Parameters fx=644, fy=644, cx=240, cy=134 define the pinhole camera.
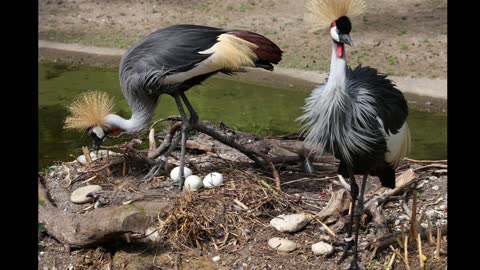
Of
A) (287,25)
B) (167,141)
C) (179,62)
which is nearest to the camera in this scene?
(179,62)

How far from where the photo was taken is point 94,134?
3.99 metres

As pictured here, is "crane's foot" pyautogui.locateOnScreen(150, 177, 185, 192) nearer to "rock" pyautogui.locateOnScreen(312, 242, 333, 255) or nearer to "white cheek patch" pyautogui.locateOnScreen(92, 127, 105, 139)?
"white cheek patch" pyautogui.locateOnScreen(92, 127, 105, 139)

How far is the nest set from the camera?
332 cm

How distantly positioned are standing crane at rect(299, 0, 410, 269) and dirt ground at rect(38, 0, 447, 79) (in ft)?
12.1

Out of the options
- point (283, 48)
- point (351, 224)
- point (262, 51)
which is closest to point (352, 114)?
point (351, 224)

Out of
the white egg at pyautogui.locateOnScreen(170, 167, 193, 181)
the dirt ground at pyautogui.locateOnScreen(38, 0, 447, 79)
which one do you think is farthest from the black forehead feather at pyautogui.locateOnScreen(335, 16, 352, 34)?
the dirt ground at pyautogui.locateOnScreen(38, 0, 447, 79)

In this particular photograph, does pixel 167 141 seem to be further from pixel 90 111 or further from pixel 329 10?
pixel 329 10

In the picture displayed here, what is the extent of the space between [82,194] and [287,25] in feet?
16.9

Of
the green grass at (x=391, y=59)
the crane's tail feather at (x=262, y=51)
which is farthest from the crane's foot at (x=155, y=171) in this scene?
the green grass at (x=391, y=59)

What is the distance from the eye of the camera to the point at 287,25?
8.37 metres

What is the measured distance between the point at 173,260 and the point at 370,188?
1.39 m

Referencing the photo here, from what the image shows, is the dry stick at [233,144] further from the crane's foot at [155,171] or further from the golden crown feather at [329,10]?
the golden crown feather at [329,10]

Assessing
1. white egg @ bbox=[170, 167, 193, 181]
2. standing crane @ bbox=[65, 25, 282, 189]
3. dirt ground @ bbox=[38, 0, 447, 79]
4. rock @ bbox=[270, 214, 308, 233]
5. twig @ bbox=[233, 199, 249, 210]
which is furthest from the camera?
dirt ground @ bbox=[38, 0, 447, 79]

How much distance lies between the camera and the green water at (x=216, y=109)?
5.36m
